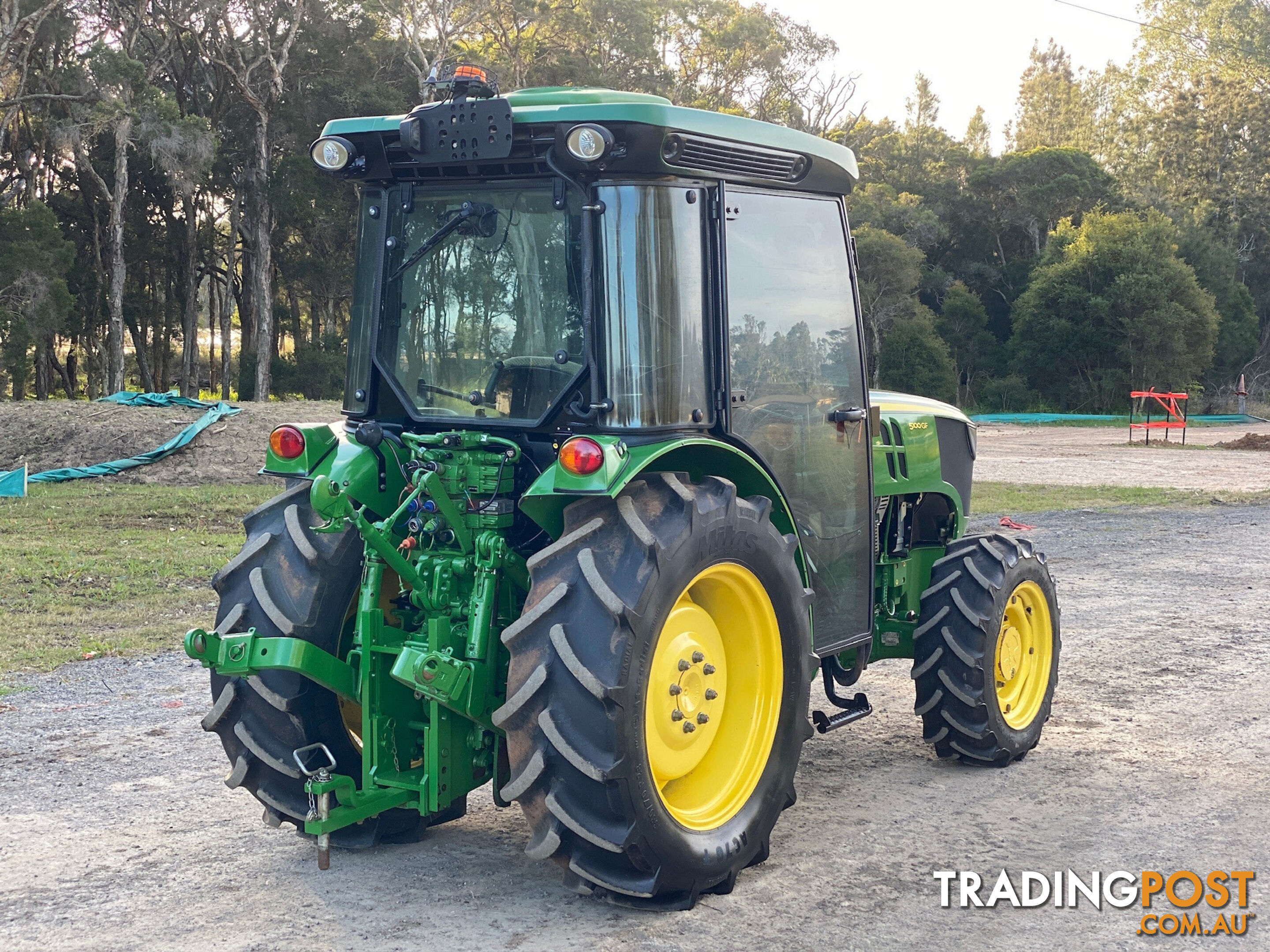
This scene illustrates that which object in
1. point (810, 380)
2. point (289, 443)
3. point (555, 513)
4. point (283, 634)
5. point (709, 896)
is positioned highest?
point (810, 380)

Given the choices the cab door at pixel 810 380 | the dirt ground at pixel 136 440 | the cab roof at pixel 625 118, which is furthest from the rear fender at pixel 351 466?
the dirt ground at pixel 136 440

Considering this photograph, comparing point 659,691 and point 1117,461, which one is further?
point 1117,461

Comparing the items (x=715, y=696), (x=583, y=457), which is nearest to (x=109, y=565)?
(x=715, y=696)

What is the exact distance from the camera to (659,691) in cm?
408

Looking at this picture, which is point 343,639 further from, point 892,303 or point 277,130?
point 892,303

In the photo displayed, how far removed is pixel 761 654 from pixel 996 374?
5418cm

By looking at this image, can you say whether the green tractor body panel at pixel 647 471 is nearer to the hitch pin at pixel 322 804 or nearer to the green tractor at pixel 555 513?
the green tractor at pixel 555 513

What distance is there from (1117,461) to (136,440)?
1911 centimetres

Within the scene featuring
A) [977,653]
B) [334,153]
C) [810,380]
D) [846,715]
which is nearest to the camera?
[334,153]

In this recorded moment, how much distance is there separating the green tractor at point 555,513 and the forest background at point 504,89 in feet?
70.0

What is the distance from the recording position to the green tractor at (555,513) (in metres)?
3.84

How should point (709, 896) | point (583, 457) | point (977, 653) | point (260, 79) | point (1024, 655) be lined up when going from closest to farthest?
point (583, 457), point (709, 896), point (977, 653), point (1024, 655), point (260, 79)

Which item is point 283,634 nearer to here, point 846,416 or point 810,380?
Result: point 810,380

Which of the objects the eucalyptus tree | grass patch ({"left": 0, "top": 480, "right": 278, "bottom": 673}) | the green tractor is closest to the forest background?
the eucalyptus tree
